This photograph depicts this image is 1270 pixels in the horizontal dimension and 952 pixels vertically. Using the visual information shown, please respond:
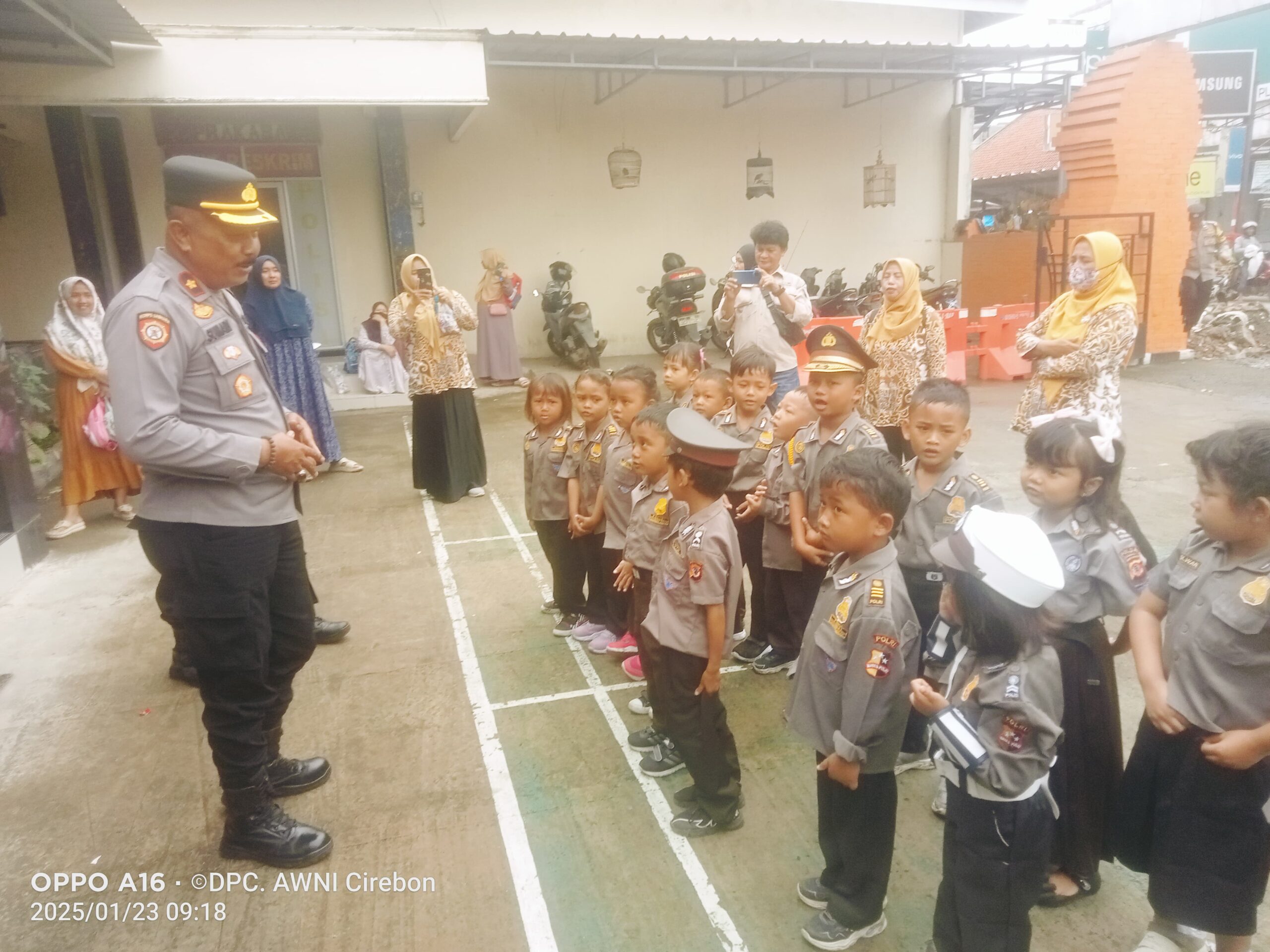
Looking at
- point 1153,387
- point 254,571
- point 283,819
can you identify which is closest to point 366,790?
point 283,819

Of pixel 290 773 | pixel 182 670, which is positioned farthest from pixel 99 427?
pixel 290 773

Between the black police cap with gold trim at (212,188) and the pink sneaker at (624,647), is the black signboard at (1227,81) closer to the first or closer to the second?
the pink sneaker at (624,647)

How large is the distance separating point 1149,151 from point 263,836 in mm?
11933

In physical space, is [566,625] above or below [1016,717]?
below

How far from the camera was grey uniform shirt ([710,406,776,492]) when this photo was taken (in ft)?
11.4

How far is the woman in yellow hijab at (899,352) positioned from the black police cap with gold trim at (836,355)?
1188 millimetres

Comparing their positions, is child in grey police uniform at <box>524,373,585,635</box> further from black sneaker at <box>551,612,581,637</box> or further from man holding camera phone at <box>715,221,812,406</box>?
man holding camera phone at <box>715,221,812,406</box>

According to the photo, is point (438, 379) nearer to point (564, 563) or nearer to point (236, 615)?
point (564, 563)

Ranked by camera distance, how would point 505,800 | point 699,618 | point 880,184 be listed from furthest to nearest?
point 880,184 → point 505,800 → point 699,618

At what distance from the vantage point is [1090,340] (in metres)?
3.82

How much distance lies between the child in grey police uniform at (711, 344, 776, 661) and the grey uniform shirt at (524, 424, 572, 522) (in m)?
0.72

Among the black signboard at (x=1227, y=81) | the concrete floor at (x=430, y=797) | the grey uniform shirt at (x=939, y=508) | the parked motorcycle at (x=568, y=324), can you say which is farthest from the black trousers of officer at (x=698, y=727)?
the black signboard at (x=1227, y=81)

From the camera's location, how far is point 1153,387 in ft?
30.3

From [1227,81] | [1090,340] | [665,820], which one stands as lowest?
[665,820]
